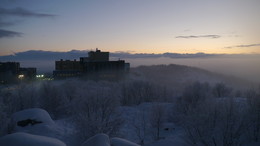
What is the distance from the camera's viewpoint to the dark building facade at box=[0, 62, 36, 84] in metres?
88.0

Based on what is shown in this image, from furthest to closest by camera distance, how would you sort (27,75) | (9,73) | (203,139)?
1. (27,75)
2. (9,73)
3. (203,139)

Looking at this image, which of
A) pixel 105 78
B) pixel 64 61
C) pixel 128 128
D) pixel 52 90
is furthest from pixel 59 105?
pixel 64 61

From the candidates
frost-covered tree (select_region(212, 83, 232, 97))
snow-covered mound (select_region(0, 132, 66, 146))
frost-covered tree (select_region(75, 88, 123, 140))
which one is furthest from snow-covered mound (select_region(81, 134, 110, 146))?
frost-covered tree (select_region(212, 83, 232, 97))

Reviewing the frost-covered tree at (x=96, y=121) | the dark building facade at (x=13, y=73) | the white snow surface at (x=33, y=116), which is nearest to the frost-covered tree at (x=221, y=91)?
the frost-covered tree at (x=96, y=121)

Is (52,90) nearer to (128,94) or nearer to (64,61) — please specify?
(128,94)

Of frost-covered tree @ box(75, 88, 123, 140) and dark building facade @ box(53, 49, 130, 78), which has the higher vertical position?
dark building facade @ box(53, 49, 130, 78)

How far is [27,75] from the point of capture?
3831 inches

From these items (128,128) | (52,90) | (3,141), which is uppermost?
(3,141)

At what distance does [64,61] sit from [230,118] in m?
94.9

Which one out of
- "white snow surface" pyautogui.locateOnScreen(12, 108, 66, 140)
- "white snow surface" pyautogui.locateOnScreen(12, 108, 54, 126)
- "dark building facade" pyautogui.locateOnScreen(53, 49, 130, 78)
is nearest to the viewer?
"white snow surface" pyautogui.locateOnScreen(12, 108, 66, 140)

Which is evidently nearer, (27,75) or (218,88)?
(218,88)

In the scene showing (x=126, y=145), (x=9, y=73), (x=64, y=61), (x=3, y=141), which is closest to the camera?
(x=3, y=141)

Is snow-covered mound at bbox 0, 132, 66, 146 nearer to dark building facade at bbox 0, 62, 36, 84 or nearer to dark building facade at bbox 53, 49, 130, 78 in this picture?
dark building facade at bbox 53, 49, 130, 78

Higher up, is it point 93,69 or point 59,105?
point 93,69
